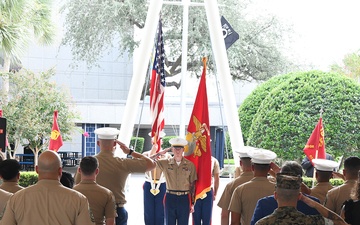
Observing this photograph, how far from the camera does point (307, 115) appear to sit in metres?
17.8

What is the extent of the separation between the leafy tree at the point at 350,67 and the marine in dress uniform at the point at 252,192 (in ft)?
105

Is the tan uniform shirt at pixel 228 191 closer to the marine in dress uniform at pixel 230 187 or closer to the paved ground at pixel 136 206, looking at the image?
the marine in dress uniform at pixel 230 187

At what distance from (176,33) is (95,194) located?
25.3 metres

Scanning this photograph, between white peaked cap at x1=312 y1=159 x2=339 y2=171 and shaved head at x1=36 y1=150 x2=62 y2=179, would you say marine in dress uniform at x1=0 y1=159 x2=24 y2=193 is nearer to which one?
shaved head at x1=36 y1=150 x2=62 y2=179

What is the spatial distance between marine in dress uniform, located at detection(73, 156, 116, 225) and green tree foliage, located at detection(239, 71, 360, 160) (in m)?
11.6

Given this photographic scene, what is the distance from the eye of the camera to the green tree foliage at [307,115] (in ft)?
56.0

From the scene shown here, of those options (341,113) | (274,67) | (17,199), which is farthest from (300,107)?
(274,67)

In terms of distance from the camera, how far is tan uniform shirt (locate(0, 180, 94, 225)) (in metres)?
4.80

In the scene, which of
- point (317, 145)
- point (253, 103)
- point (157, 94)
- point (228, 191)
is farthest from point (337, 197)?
point (253, 103)

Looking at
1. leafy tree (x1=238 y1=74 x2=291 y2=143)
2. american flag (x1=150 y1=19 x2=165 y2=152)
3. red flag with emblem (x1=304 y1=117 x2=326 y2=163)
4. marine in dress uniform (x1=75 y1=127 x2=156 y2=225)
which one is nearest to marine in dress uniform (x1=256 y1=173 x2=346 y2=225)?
marine in dress uniform (x1=75 y1=127 x2=156 y2=225)

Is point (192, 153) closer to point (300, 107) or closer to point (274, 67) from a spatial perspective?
point (300, 107)

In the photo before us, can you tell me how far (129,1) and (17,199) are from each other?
26023 mm

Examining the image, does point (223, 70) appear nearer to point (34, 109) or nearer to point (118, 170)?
point (118, 170)

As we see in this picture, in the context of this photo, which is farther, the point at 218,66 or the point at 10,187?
the point at 218,66
